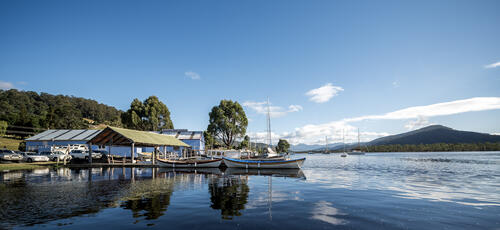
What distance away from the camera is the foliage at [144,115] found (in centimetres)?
7312

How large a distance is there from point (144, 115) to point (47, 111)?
64687 mm

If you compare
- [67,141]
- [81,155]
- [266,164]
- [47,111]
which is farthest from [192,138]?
[47,111]

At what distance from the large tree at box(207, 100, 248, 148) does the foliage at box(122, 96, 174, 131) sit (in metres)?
17.4

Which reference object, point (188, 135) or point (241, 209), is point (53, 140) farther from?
point (241, 209)

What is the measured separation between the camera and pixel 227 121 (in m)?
76.9

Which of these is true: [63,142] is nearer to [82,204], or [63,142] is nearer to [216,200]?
[82,204]

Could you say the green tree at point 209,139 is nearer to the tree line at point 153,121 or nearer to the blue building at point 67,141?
the tree line at point 153,121

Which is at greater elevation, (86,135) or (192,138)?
(86,135)

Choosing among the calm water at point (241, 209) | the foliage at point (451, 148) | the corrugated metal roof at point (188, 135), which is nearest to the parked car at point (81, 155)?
the corrugated metal roof at point (188, 135)

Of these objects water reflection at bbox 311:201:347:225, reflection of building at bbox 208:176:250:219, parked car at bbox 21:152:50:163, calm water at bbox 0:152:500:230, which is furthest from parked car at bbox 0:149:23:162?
water reflection at bbox 311:201:347:225

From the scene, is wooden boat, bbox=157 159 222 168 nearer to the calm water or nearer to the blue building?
the blue building

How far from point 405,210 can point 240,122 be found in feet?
224

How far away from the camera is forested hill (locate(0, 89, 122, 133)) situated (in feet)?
290

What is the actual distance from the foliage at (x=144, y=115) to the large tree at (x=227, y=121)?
17.4 metres
